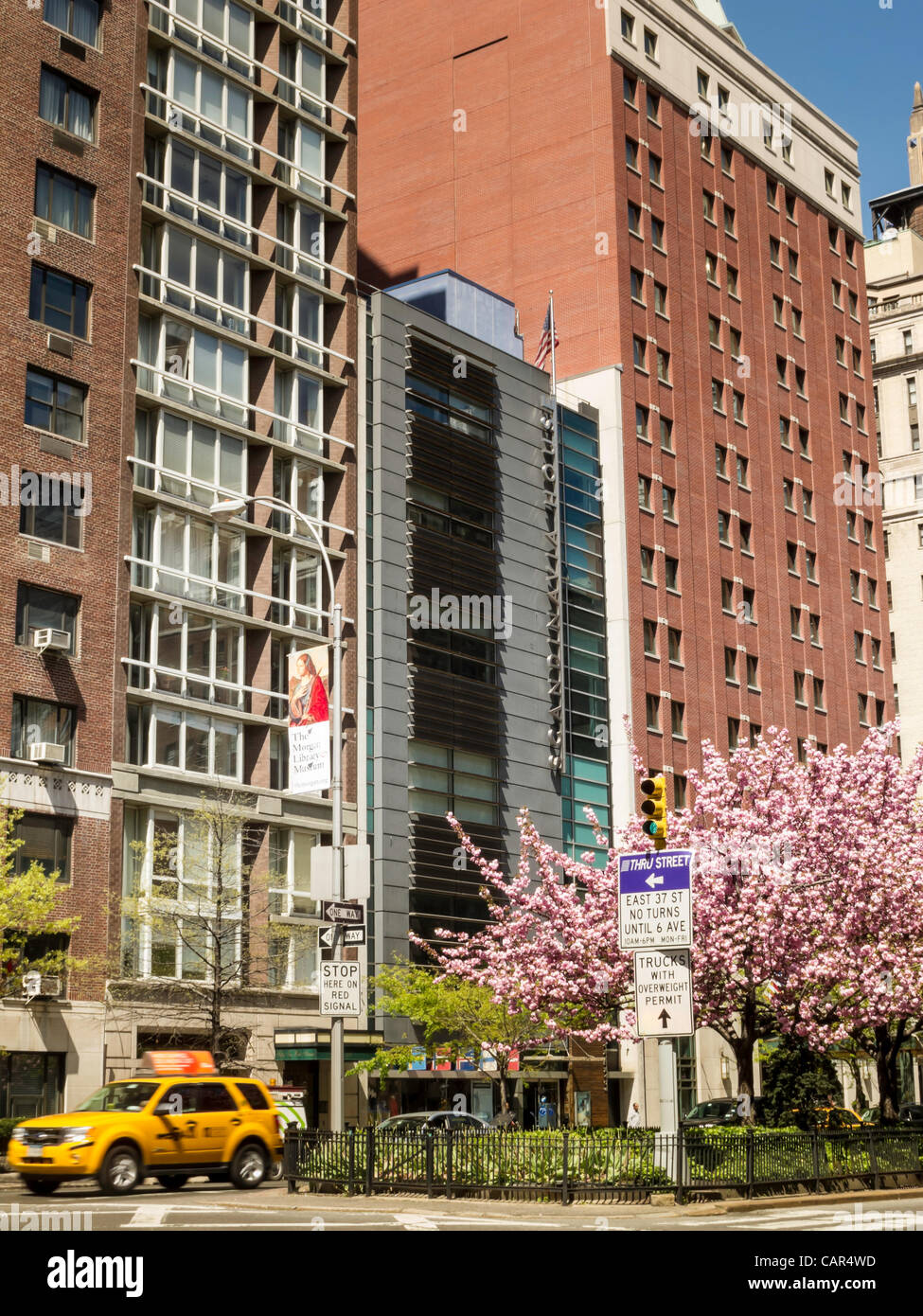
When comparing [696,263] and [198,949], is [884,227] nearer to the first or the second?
[696,263]

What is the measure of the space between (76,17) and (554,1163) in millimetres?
36650

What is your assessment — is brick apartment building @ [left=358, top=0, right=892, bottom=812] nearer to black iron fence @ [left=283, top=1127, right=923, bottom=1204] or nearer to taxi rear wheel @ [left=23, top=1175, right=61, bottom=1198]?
black iron fence @ [left=283, top=1127, right=923, bottom=1204]

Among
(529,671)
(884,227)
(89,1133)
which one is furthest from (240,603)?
(884,227)

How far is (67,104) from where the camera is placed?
45.2 meters

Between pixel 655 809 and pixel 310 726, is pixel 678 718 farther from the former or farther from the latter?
pixel 655 809

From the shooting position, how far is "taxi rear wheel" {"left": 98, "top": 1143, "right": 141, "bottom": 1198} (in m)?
23.8

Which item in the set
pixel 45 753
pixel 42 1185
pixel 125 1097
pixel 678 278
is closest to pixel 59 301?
pixel 45 753

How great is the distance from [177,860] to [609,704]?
87.6 ft

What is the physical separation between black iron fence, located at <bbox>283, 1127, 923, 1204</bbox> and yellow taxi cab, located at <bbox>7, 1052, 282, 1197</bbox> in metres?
1.69

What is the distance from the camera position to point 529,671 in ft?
194

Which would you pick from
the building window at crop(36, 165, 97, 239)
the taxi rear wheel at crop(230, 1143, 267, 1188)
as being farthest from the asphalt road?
the building window at crop(36, 165, 97, 239)

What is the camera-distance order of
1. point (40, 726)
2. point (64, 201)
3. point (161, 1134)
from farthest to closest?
1. point (64, 201)
2. point (40, 726)
3. point (161, 1134)

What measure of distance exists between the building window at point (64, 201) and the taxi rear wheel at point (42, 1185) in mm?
28338

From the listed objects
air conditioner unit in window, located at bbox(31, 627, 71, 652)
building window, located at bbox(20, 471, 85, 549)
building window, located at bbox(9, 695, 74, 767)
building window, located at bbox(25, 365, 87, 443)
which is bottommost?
building window, located at bbox(9, 695, 74, 767)
